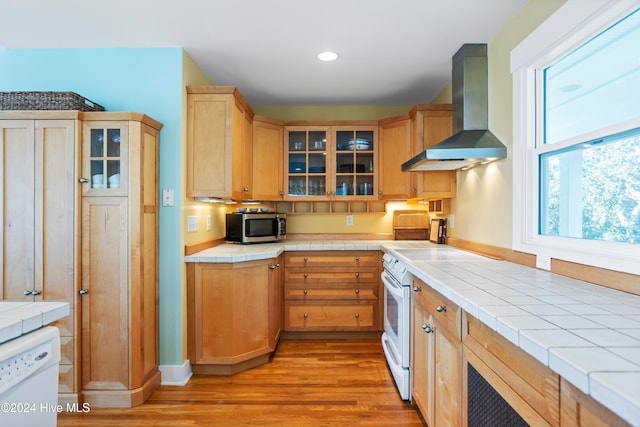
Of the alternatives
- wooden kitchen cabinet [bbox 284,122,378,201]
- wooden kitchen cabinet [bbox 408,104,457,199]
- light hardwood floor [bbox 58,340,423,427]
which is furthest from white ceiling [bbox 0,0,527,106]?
light hardwood floor [bbox 58,340,423,427]

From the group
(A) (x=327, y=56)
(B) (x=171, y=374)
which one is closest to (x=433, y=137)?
(A) (x=327, y=56)

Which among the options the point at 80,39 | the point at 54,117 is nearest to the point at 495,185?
the point at 54,117

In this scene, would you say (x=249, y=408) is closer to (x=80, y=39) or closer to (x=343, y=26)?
(x=343, y=26)

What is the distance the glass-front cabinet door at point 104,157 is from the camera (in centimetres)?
206

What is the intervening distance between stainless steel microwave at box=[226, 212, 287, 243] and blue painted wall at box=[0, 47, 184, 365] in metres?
0.80

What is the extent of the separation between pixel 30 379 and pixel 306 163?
2855 mm

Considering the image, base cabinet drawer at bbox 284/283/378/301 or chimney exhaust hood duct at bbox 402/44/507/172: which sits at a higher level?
chimney exhaust hood duct at bbox 402/44/507/172

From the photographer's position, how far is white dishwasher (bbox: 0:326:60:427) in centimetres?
88

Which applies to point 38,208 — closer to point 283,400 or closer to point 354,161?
point 283,400

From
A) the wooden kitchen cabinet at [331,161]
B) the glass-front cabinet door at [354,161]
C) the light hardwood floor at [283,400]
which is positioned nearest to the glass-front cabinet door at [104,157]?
the light hardwood floor at [283,400]

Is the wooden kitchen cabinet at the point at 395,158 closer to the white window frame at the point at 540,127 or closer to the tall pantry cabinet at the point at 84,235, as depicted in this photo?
the white window frame at the point at 540,127

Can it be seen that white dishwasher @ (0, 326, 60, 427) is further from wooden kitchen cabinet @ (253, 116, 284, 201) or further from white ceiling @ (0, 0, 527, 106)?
wooden kitchen cabinet @ (253, 116, 284, 201)

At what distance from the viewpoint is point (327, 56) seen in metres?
2.59

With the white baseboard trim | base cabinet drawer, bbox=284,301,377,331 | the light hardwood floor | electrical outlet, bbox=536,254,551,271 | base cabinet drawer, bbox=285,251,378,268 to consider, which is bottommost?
the light hardwood floor
